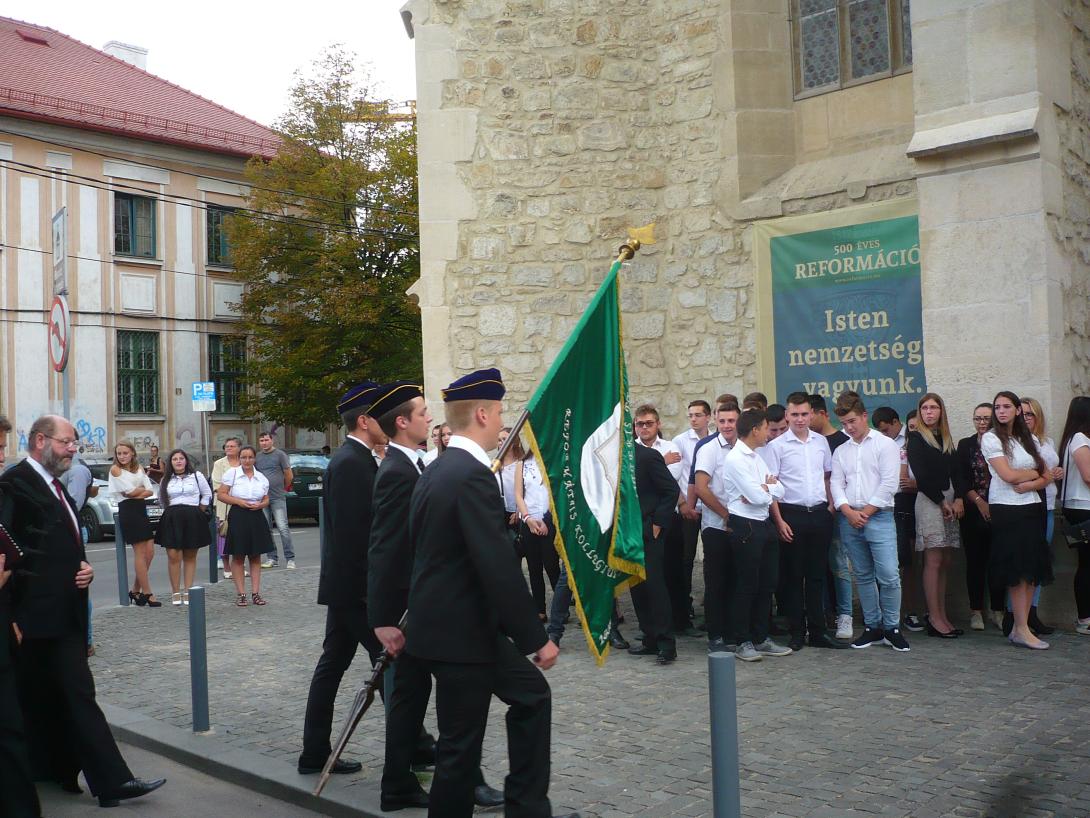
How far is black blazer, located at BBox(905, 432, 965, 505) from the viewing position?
29.4ft


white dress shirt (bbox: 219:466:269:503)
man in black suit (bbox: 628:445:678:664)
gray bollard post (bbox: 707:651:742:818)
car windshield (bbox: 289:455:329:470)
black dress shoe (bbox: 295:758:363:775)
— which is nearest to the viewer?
gray bollard post (bbox: 707:651:742:818)

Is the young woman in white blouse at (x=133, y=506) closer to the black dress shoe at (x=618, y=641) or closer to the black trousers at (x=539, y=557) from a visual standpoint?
the black trousers at (x=539, y=557)

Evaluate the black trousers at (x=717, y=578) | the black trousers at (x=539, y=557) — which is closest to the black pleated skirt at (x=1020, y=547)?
the black trousers at (x=717, y=578)

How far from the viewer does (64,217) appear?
37.7 ft

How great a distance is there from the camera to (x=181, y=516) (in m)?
12.6

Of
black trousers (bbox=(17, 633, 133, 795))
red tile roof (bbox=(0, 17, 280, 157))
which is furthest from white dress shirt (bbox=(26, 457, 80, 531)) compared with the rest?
red tile roof (bbox=(0, 17, 280, 157))

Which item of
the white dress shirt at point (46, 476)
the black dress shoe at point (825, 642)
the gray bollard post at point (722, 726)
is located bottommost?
the black dress shoe at point (825, 642)

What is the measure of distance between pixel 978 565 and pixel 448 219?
747cm

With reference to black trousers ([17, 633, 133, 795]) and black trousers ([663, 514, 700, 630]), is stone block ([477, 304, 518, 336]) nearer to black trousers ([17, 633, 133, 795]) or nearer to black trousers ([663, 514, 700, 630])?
black trousers ([663, 514, 700, 630])

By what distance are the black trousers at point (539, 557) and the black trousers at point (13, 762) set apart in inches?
222

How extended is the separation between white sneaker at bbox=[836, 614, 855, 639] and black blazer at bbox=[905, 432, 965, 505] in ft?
3.81

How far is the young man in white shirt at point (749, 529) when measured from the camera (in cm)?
832

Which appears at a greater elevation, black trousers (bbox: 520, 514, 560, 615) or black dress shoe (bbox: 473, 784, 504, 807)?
black trousers (bbox: 520, 514, 560, 615)

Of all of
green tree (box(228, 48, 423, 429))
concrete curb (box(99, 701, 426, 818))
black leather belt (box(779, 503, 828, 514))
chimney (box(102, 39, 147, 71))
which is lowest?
concrete curb (box(99, 701, 426, 818))
